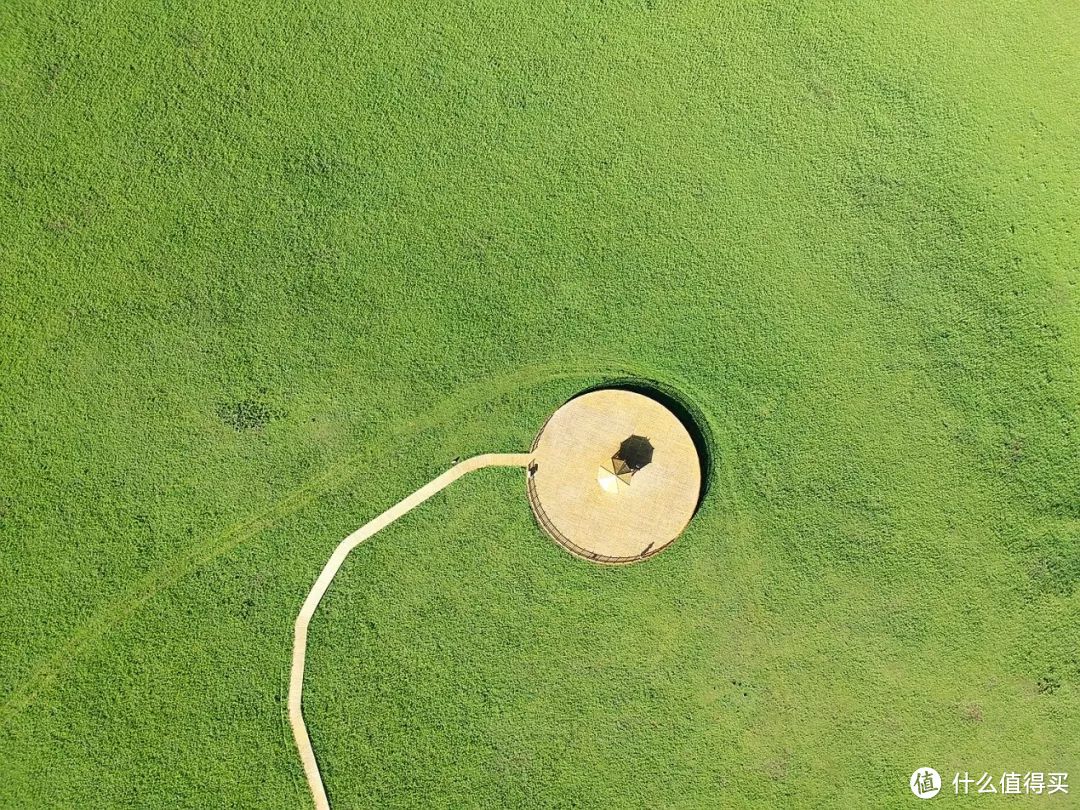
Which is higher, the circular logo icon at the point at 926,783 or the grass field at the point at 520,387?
the grass field at the point at 520,387

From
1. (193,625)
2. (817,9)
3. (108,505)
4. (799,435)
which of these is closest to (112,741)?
(193,625)

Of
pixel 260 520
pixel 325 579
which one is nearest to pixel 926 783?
pixel 325 579

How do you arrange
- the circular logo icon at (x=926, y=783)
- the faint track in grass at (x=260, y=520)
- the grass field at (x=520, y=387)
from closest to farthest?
the faint track in grass at (x=260, y=520) < the grass field at (x=520, y=387) < the circular logo icon at (x=926, y=783)

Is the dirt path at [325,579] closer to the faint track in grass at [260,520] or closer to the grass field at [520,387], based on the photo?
the grass field at [520,387]

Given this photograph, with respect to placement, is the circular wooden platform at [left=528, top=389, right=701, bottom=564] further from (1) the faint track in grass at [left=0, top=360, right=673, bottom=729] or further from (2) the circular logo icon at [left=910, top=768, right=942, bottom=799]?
(2) the circular logo icon at [left=910, top=768, right=942, bottom=799]

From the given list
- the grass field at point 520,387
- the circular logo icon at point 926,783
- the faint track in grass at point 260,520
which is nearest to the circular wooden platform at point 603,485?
the grass field at point 520,387

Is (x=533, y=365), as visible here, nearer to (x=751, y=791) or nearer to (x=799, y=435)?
(x=799, y=435)

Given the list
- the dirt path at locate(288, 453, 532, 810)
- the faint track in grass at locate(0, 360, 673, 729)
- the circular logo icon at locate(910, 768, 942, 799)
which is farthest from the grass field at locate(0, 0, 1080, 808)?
the circular logo icon at locate(910, 768, 942, 799)
